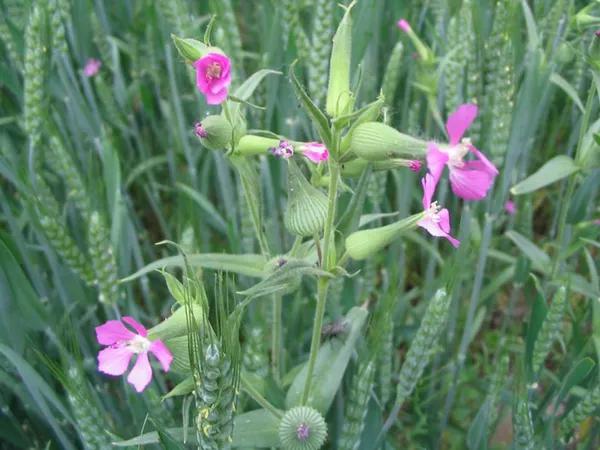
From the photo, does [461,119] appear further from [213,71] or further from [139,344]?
[139,344]

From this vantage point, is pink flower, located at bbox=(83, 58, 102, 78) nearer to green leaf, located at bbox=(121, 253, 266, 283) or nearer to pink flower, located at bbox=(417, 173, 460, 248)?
green leaf, located at bbox=(121, 253, 266, 283)

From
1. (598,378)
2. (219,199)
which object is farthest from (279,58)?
(598,378)

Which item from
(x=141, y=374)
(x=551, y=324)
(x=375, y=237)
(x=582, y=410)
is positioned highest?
(x=375, y=237)

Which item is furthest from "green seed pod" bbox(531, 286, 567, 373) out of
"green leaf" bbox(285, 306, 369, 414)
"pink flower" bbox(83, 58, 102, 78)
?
"pink flower" bbox(83, 58, 102, 78)

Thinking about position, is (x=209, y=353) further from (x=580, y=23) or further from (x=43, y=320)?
(x=580, y=23)

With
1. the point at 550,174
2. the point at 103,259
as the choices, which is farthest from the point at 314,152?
the point at 550,174

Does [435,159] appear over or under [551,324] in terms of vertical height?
over
